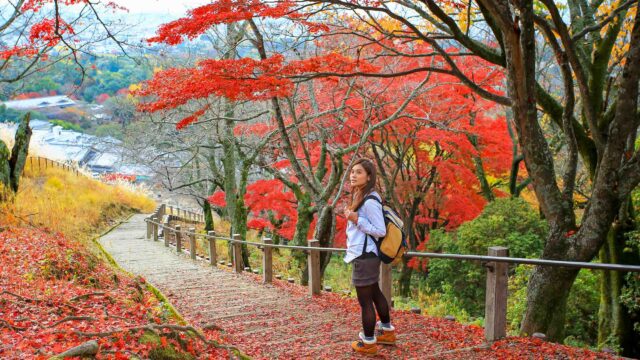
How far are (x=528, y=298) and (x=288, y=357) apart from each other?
293 cm

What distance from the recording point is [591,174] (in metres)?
6.91

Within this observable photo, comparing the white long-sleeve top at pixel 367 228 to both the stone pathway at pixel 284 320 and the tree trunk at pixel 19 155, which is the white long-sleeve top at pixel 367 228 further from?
the tree trunk at pixel 19 155

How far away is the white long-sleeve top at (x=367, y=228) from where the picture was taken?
14.1 feet

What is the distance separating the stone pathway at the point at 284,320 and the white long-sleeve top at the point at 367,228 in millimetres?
997

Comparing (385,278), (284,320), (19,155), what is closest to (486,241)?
(385,278)

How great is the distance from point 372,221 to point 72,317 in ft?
8.19

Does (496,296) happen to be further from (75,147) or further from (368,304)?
(75,147)

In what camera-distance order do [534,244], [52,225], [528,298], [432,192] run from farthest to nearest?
[432,192]
[52,225]
[534,244]
[528,298]

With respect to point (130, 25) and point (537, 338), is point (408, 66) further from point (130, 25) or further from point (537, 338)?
point (537, 338)

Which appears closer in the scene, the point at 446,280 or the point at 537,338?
the point at 537,338

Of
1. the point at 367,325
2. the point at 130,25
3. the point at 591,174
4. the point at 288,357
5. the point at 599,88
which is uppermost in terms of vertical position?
the point at 130,25

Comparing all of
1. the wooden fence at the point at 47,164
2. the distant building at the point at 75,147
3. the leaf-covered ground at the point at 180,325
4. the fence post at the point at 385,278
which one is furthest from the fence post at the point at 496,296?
the distant building at the point at 75,147

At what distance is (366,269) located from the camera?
4418mm

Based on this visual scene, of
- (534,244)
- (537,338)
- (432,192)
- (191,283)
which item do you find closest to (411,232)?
(432,192)
